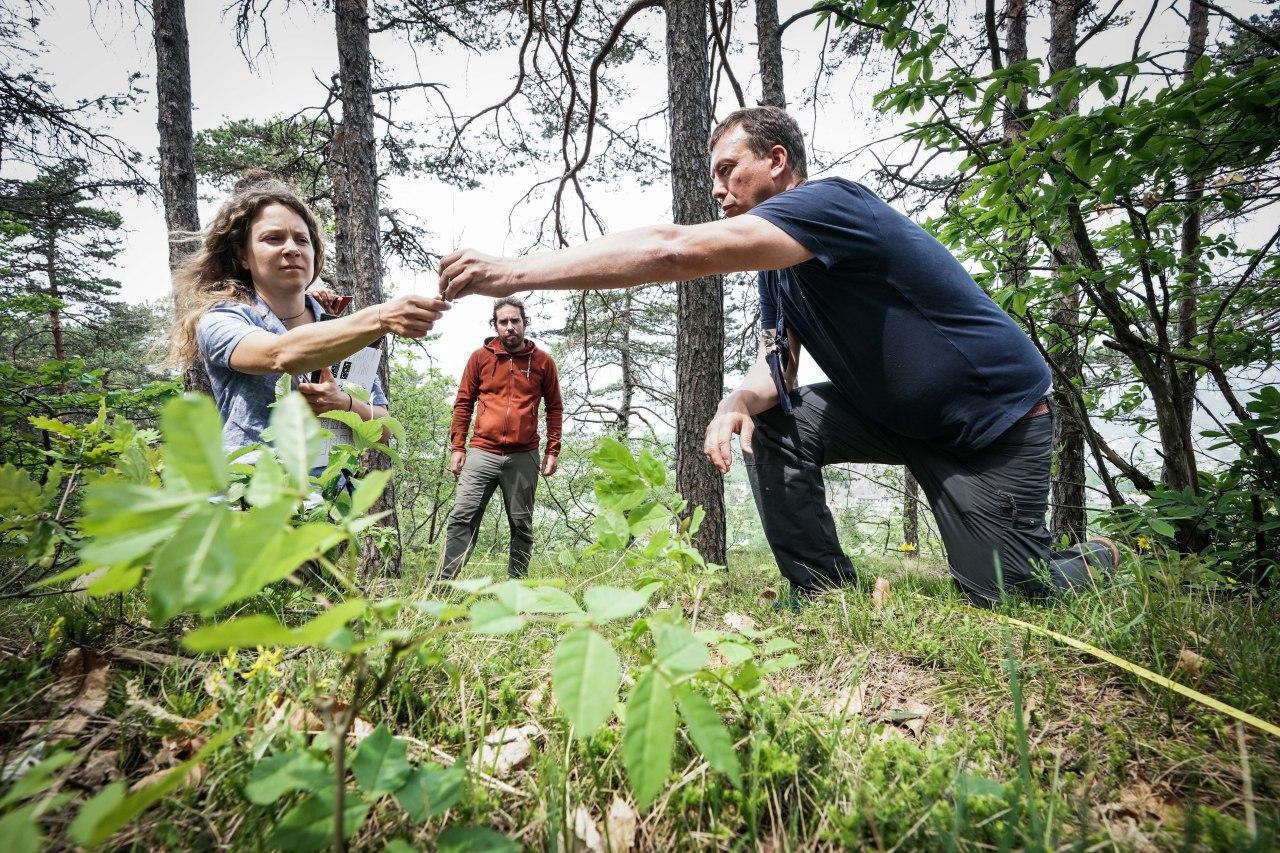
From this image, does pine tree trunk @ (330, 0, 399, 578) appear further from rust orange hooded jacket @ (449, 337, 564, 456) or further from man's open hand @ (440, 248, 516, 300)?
man's open hand @ (440, 248, 516, 300)

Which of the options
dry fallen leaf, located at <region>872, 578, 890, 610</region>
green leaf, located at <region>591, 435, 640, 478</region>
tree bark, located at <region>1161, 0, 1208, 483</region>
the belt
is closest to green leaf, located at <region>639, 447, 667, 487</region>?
green leaf, located at <region>591, 435, 640, 478</region>

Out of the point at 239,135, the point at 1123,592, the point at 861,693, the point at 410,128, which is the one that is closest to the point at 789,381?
the point at 1123,592

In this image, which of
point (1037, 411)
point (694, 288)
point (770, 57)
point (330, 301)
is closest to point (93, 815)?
point (1037, 411)

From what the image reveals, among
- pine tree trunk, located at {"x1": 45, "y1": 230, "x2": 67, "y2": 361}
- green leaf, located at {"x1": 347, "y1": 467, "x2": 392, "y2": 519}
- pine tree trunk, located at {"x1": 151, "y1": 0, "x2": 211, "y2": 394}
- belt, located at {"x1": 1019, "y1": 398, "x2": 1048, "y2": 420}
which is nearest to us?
green leaf, located at {"x1": 347, "y1": 467, "x2": 392, "y2": 519}

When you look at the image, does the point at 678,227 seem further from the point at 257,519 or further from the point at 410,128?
the point at 410,128

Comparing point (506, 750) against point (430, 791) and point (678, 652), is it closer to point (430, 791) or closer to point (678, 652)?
point (430, 791)

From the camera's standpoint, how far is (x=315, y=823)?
64 cm

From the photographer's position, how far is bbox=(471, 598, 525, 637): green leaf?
592mm

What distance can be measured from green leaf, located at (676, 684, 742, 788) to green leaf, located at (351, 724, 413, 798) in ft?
1.28

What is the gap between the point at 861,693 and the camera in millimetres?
1321

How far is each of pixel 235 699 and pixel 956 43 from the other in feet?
32.9

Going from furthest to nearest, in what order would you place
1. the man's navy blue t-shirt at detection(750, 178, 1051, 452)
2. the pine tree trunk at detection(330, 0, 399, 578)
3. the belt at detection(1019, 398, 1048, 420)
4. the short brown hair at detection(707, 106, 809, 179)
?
1. the pine tree trunk at detection(330, 0, 399, 578)
2. the short brown hair at detection(707, 106, 809, 179)
3. the belt at detection(1019, 398, 1048, 420)
4. the man's navy blue t-shirt at detection(750, 178, 1051, 452)

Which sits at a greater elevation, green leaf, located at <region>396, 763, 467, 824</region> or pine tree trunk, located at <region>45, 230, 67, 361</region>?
pine tree trunk, located at <region>45, 230, 67, 361</region>

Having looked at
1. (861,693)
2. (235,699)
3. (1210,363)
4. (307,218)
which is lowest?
(861,693)
